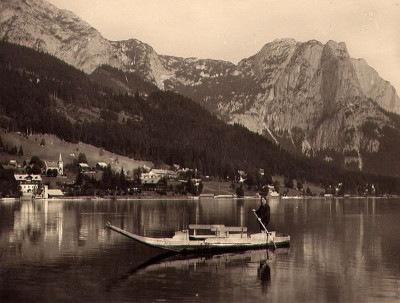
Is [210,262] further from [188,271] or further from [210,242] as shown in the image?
[210,242]

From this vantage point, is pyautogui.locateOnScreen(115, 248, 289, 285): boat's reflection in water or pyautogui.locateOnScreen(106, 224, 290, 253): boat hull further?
pyautogui.locateOnScreen(106, 224, 290, 253): boat hull

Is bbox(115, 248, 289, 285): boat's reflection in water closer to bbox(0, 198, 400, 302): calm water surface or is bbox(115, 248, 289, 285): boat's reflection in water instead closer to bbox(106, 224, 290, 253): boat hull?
bbox(0, 198, 400, 302): calm water surface

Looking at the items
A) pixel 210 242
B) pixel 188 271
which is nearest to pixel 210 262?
pixel 188 271

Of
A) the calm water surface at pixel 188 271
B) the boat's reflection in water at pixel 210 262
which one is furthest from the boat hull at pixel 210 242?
the calm water surface at pixel 188 271

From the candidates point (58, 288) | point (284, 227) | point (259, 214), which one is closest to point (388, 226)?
point (284, 227)

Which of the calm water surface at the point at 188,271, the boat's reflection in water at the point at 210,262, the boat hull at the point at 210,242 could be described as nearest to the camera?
the calm water surface at the point at 188,271

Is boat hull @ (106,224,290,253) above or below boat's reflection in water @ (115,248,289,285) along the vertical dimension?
above

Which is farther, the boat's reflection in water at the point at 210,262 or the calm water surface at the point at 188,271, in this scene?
the boat's reflection in water at the point at 210,262

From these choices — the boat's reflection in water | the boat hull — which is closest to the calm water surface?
the boat's reflection in water

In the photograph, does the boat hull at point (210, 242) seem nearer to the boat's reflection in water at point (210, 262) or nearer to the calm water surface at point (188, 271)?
the boat's reflection in water at point (210, 262)
